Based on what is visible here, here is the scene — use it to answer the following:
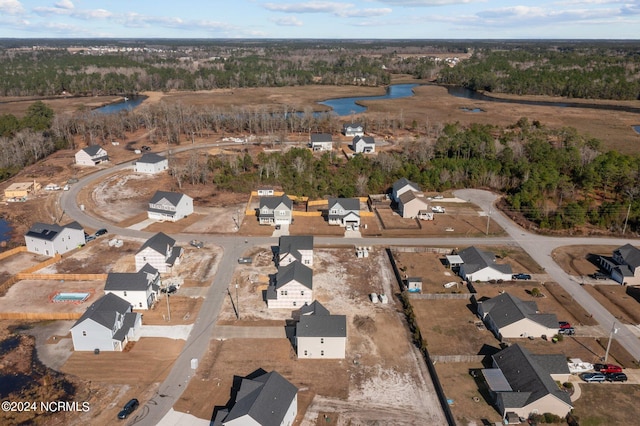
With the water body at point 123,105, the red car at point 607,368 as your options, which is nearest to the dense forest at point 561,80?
the water body at point 123,105

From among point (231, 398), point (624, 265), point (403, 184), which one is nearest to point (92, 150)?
point (403, 184)

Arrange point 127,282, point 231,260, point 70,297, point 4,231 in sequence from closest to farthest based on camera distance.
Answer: point 127,282 < point 70,297 < point 231,260 < point 4,231

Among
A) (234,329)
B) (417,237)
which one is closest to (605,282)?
(417,237)

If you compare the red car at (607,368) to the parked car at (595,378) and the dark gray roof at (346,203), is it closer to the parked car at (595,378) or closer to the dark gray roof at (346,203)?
the parked car at (595,378)

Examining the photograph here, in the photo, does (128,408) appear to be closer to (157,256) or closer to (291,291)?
(291,291)

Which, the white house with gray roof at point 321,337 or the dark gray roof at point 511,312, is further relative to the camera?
the dark gray roof at point 511,312

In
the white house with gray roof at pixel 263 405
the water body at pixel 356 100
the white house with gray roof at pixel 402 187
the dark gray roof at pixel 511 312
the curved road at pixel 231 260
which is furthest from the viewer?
the water body at pixel 356 100
